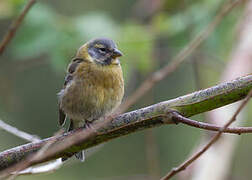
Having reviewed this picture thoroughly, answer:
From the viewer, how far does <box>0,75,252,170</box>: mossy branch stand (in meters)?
2.40

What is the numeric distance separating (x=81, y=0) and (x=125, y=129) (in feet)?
25.1

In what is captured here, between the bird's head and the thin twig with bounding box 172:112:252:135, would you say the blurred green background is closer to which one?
the bird's head

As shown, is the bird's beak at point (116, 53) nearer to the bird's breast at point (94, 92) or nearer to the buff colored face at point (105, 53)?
the buff colored face at point (105, 53)

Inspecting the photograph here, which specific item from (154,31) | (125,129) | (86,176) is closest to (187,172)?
(154,31)

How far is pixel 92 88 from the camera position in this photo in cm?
418

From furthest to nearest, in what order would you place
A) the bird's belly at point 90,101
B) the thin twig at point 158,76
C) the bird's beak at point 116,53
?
the bird's beak at point 116,53 < the bird's belly at point 90,101 < the thin twig at point 158,76

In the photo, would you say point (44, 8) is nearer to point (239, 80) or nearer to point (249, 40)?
point (249, 40)

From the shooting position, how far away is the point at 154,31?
16.3 ft

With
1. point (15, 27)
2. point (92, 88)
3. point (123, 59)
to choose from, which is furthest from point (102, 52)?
point (15, 27)

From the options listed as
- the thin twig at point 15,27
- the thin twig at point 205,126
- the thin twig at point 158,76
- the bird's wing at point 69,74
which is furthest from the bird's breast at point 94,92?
the thin twig at point 205,126

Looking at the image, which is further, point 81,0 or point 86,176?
point 81,0

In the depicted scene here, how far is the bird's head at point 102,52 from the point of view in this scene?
4.46 m

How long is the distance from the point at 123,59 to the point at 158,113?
7.59ft

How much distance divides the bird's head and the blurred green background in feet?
0.37
